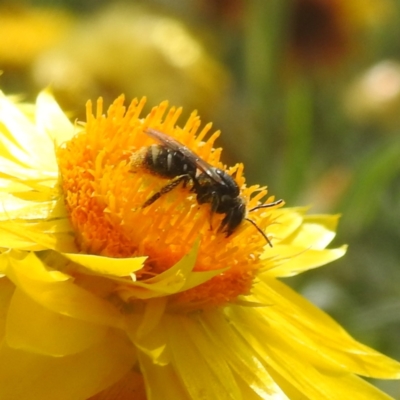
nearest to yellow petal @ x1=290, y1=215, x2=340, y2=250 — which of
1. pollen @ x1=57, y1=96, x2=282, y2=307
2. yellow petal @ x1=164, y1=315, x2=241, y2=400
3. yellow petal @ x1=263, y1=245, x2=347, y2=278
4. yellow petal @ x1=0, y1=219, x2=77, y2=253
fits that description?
yellow petal @ x1=263, y1=245, x2=347, y2=278

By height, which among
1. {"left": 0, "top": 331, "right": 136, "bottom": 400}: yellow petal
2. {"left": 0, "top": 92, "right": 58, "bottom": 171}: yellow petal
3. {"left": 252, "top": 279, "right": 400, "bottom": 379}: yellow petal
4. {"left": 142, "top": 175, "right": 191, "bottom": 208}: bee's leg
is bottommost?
{"left": 0, "top": 331, "right": 136, "bottom": 400}: yellow petal

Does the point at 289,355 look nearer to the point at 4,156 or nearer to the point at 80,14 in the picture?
the point at 4,156

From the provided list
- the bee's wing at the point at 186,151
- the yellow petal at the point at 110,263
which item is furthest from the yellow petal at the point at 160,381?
the bee's wing at the point at 186,151

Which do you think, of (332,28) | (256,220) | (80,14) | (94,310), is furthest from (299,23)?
(94,310)

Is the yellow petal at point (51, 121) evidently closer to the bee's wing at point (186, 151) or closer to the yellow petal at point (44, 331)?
the bee's wing at point (186, 151)

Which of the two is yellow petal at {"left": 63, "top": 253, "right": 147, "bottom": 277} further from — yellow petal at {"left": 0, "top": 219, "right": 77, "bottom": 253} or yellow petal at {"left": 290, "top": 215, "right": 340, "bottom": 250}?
yellow petal at {"left": 290, "top": 215, "right": 340, "bottom": 250}
